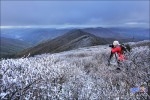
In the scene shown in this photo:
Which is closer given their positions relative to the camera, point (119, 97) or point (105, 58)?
point (119, 97)

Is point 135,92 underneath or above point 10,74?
underneath

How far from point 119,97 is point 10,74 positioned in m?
2.68

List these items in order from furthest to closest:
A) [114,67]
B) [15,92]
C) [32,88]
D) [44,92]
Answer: [114,67], [44,92], [32,88], [15,92]

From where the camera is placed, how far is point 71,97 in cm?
705

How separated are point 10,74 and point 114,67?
977cm

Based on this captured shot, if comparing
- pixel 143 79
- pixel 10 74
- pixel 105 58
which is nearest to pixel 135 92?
pixel 143 79

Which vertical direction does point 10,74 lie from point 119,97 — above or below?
above

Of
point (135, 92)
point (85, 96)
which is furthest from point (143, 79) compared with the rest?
point (85, 96)

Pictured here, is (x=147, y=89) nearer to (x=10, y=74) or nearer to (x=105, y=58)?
(x=10, y=74)

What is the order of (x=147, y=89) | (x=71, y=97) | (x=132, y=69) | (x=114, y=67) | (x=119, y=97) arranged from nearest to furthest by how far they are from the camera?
(x=71, y=97)
(x=119, y=97)
(x=147, y=89)
(x=132, y=69)
(x=114, y=67)

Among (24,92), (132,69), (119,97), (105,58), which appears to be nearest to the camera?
(24,92)

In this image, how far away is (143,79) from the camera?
10.0 metres

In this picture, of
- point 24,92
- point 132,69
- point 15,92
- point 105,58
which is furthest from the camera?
point 105,58

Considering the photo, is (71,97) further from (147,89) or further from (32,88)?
(147,89)
